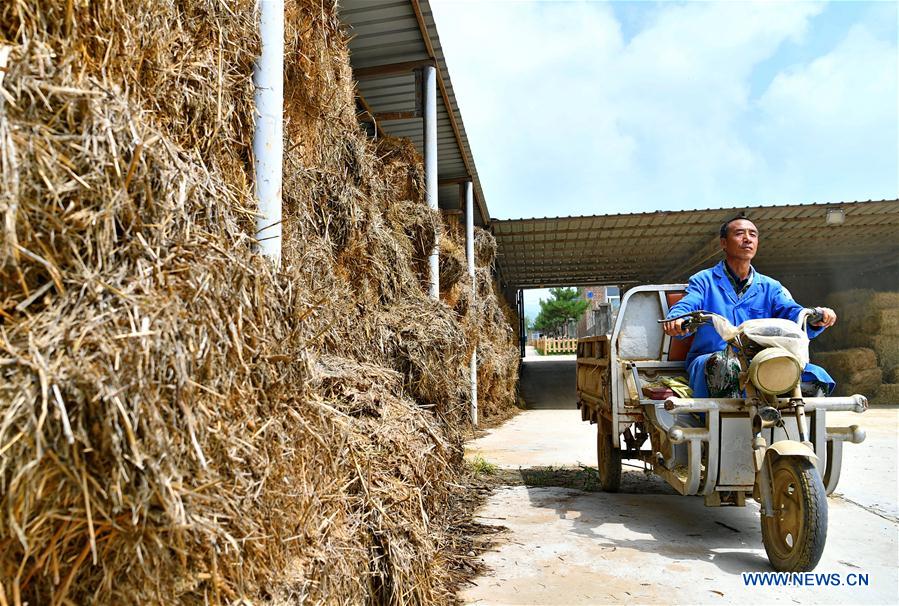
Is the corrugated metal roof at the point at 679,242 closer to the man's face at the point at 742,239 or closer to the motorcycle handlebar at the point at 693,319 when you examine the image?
Answer: the man's face at the point at 742,239

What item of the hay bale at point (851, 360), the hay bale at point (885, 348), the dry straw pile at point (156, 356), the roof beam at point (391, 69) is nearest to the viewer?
the dry straw pile at point (156, 356)

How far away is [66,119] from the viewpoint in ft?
4.45

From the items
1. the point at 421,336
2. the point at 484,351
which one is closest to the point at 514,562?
the point at 421,336

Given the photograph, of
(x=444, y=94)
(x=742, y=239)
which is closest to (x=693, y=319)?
(x=742, y=239)

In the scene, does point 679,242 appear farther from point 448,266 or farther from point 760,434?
point 760,434

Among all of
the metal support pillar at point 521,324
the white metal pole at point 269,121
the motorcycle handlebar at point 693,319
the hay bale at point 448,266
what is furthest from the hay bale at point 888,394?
the white metal pole at point 269,121

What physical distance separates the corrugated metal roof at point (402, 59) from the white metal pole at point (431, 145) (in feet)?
0.86

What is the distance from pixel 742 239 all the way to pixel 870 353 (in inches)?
587

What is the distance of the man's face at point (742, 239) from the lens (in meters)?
4.12

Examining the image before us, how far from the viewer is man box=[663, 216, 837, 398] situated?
388cm

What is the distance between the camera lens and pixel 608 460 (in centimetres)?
531

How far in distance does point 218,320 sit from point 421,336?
2710 mm

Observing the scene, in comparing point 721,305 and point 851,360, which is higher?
point 721,305

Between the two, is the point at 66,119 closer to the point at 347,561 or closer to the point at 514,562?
the point at 347,561
